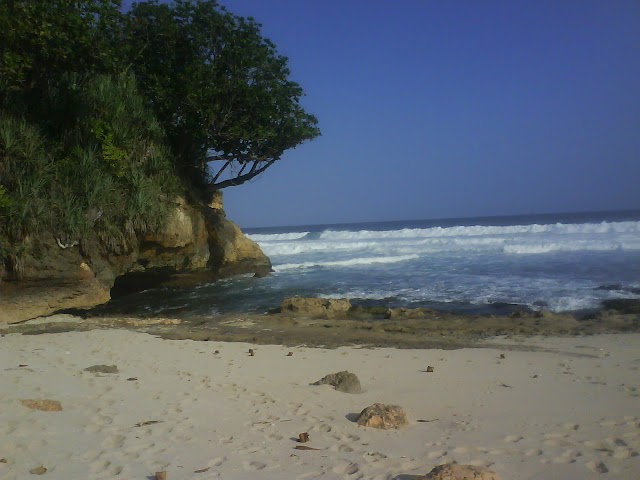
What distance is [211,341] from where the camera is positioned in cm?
939

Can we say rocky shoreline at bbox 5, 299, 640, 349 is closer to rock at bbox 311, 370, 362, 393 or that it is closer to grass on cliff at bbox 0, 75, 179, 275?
grass on cliff at bbox 0, 75, 179, 275

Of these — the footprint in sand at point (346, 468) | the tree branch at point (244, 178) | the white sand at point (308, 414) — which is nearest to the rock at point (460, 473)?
the white sand at point (308, 414)

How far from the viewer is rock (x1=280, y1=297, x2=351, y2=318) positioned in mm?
12703

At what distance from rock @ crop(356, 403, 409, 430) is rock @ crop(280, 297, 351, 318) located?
785 cm

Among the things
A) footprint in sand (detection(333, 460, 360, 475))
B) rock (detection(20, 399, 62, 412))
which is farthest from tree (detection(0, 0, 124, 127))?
footprint in sand (detection(333, 460, 360, 475))

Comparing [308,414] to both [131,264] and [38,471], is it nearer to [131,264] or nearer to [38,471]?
[38,471]

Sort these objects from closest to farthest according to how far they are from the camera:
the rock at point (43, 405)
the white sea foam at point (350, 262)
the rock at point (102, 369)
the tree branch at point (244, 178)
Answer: the rock at point (43, 405)
the rock at point (102, 369)
the tree branch at point (244, 178)
the white sea foam at point (350, 262)

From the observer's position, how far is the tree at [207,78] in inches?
581

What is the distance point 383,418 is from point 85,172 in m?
9.80

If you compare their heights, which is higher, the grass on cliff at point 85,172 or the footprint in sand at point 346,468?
the grass on cliff at point 85,172

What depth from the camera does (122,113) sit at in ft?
42.0

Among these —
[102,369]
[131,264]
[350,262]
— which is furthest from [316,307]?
[350,262]

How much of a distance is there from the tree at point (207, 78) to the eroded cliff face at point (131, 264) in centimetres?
→ 254

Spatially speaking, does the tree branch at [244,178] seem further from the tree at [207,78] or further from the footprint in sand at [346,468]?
the footprint in sand at [346,468]
